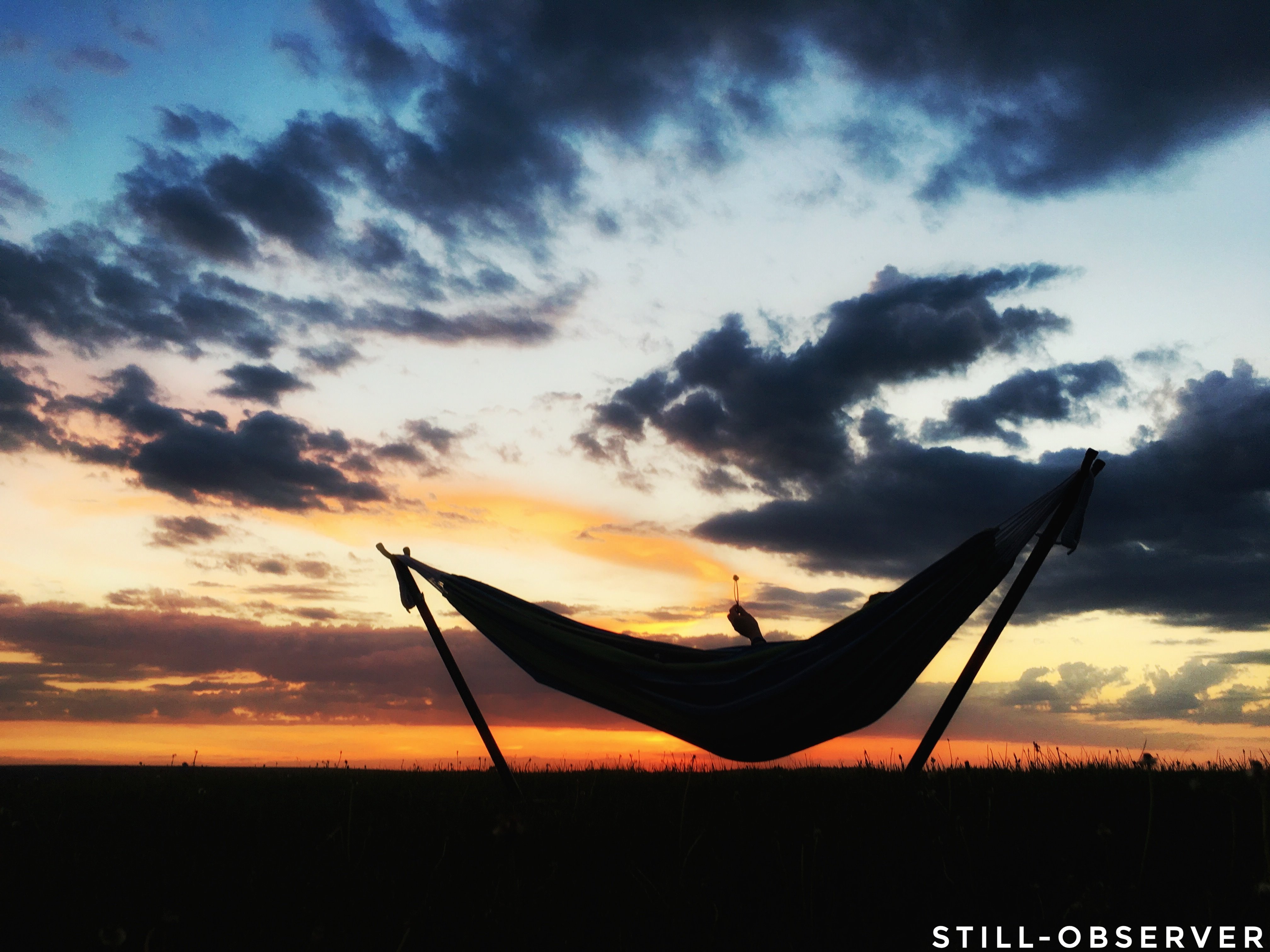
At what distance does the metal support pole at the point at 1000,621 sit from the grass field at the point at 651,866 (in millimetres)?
283

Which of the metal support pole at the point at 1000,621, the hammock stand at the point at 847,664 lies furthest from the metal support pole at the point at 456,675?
the metal support pole at the point at 1000,621

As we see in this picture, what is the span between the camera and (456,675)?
5.58m

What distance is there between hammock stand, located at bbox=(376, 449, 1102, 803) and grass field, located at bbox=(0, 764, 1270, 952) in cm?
44

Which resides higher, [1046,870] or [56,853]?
[1046,870]

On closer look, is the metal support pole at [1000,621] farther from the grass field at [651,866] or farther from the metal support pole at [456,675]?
the metal support pole at [456,675]

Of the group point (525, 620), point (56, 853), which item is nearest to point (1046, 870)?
point (525, 620)

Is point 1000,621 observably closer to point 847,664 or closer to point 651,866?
point 847,664

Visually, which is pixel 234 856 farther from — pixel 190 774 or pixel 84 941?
pixel 190 774

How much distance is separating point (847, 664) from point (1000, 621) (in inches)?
39.2

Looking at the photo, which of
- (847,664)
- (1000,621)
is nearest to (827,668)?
(847,664)

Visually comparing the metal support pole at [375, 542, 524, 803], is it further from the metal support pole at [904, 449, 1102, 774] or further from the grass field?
the metal support pole at [904, 449, 1102, 774]

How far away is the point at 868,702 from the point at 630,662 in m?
1.57

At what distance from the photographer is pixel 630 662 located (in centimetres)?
528

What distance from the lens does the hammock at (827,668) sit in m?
4.89
